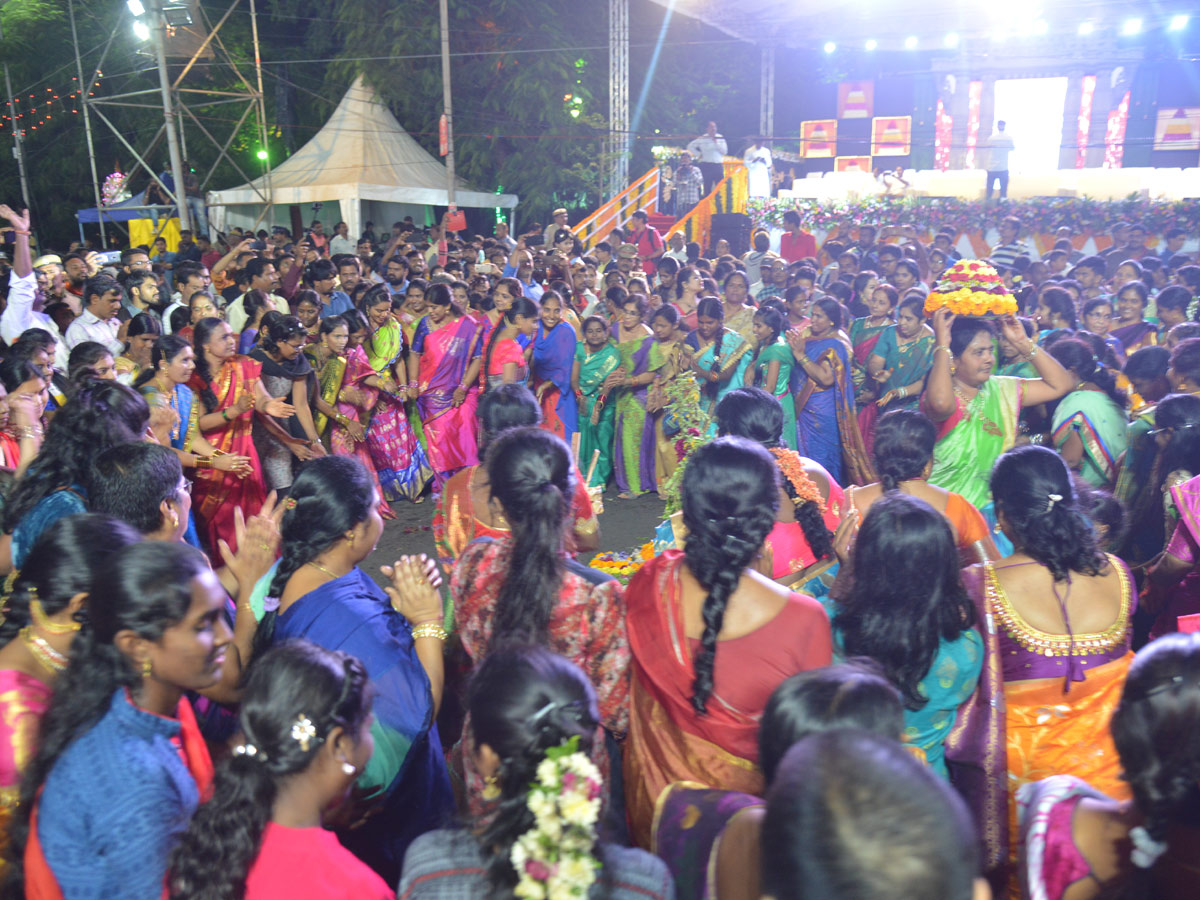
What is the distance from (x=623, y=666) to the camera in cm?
215

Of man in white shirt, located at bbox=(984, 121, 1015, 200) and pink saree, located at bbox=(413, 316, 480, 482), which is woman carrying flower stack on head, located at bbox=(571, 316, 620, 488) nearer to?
pink saree, located at bbox=(413, 316, 480, 482)

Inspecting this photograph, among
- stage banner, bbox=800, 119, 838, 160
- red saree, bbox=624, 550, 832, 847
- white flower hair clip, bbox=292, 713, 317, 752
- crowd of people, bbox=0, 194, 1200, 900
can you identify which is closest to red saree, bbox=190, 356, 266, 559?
crowd of people, bbox=0, 194, 1200, 900

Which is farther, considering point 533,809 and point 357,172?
point 357,172

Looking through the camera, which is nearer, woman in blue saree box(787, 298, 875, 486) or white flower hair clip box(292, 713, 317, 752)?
white flower hair clip box(292, 713, 317, 752)

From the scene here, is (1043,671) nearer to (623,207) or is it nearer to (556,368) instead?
(556,368)

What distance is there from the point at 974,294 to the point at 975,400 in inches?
22.2

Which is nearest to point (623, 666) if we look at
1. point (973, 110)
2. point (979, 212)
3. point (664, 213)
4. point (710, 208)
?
point (979, 212)

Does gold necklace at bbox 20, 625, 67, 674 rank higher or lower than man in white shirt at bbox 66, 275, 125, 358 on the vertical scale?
lower

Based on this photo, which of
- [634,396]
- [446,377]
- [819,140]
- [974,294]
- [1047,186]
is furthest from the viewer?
[819,140]

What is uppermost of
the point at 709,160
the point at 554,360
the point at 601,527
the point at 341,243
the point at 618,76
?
the point at 618,76

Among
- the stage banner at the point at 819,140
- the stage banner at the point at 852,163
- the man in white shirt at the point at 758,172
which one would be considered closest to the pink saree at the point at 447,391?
the man in white shirt at the point at 758,172

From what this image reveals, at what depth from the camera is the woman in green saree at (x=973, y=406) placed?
12.6 feet

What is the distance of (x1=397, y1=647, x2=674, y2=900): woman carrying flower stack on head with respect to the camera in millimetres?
1267

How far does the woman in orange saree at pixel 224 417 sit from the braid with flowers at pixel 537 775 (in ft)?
10.9
